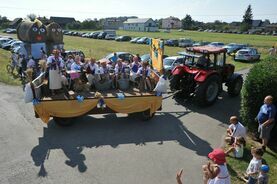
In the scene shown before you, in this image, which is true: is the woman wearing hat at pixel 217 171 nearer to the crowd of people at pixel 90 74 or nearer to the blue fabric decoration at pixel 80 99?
the blue fabric decoration at pixel 80 99

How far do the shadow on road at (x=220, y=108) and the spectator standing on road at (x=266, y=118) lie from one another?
9.35 feet

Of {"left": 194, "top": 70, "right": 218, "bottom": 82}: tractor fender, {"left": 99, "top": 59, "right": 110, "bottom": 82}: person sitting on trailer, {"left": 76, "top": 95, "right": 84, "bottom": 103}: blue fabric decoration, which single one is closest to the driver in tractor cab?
{"left": 194, "top": 70, "right": 218, "bottom": 82}: tractor fender

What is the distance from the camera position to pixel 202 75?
41.7 ft

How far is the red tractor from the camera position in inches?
499

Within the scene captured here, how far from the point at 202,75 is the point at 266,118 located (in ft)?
15.0

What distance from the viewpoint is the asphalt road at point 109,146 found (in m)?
7.36

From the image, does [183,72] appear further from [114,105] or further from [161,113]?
[114,105]

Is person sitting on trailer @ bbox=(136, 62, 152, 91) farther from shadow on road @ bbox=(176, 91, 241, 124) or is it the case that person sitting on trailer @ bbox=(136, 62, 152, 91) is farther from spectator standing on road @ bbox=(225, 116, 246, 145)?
spectator standing on road @ bbox=(225, 116, 246, 145)

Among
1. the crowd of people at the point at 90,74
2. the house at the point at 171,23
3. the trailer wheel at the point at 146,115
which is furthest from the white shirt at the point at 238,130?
the house at the point at 171,23

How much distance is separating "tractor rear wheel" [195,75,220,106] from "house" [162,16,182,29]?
5055 inches

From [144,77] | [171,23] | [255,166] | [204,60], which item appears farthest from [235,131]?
[171,23]

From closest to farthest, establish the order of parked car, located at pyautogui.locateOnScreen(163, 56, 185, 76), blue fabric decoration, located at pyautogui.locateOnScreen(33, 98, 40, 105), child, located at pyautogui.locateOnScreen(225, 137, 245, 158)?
child, located at pyautogui.locateOnScreen(225, 137, 245, 158), blue fabric decoration, located at pyautogui.locateOnScreen(33, 98, 40, 105), parked car, located at pyautogui.locateOnScreen(163, 56, 185, 76)

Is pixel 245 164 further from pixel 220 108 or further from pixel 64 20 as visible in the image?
pixel 64 20

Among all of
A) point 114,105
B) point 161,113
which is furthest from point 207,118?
point 114,105
